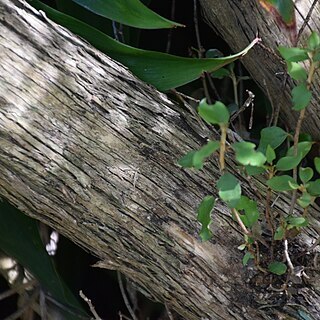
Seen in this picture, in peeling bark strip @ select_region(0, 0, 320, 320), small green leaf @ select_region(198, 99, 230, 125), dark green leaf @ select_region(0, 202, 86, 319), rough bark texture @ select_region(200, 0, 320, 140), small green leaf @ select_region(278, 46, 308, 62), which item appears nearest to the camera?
small green leaf @ select_region(198, 99, 230, 125)

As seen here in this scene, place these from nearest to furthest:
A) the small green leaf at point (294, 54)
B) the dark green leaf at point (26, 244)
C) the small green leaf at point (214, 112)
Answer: the small green leaf at point (214, 112) → the small green leaf at point (294, 54) → the dark green leaf at point (26, 244)

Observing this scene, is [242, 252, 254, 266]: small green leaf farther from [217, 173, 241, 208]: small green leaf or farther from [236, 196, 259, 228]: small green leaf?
[217, 173, 241, 208]: small green leaf

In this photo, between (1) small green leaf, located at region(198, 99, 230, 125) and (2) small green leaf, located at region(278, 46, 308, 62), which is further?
(2) small green leaf, located at region(278, 46, 308, 62)

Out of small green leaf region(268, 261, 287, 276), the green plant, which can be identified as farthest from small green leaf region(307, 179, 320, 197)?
small green leaf region(268, 261, 287, 276)

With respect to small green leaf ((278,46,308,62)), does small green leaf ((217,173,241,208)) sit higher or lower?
lower

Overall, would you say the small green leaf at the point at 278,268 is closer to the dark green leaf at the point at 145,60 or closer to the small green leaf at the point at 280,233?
the small green leaf at the point at 280,233

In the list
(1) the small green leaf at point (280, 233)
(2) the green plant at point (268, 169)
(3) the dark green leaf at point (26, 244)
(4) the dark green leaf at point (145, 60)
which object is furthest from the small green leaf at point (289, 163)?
(3) the dark green leaf at point (26, 244)

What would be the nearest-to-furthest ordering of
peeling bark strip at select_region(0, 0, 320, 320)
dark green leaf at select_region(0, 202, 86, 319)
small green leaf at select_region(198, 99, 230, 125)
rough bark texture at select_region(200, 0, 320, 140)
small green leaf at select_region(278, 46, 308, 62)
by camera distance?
small green leaf at select_region(198, 99, 230, 125), small green leaf at select_region(278, 46, 308, 62), peeling bark strip at select_region(0, 0, 320, 320), rough bark texture at select_region(200, 0, 320, 140), dark green leaf at select_region(0, 202, 86, 319)
